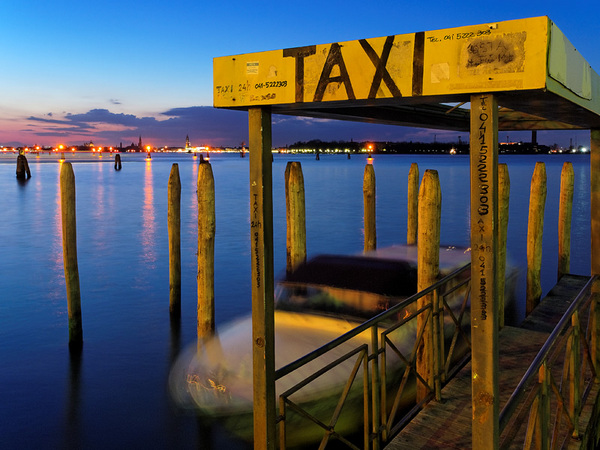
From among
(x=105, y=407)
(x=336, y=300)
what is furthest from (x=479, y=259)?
(x=105, y=407)

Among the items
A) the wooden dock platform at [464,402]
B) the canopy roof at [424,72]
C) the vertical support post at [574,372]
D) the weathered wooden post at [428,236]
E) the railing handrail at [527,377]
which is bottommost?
the wooden dock platform at [464,402]

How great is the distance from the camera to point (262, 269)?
331cm

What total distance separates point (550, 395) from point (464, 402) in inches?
37.1

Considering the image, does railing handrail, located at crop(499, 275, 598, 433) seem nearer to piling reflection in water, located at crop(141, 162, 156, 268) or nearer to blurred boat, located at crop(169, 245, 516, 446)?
blurred boat, located at crop(169, 245, 516, 446)

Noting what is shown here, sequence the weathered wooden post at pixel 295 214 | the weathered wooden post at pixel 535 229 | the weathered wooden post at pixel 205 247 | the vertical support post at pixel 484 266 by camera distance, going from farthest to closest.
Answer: the weathered wooden post at pixel 295 214 → the weathered wooden post at pixel 535 229 → the weathered wooden post at pixel 205 247 → the vertical support post at pixel 484 266

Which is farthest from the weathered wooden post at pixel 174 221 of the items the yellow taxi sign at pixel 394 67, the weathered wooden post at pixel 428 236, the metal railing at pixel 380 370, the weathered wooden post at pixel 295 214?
the yellow taxi sign at pixel 394 67

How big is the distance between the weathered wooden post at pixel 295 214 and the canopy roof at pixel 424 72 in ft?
24.6

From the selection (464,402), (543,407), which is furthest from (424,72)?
(464,402)

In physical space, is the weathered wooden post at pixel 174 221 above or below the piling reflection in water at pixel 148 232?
above

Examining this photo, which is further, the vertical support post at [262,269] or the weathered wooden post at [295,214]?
the weathered wooden post at [295,214]

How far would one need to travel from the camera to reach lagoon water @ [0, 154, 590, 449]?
26.3 ft

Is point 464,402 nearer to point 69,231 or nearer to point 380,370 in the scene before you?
point 380,370

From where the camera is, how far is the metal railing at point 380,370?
398 centimetres

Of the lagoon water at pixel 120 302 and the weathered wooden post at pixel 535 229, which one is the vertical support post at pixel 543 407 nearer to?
the lagoon water at pixel 120 302
